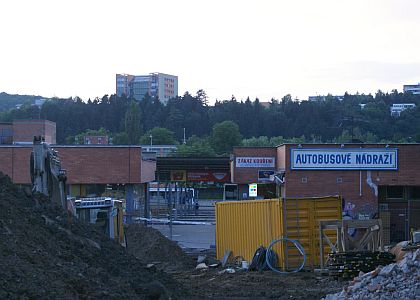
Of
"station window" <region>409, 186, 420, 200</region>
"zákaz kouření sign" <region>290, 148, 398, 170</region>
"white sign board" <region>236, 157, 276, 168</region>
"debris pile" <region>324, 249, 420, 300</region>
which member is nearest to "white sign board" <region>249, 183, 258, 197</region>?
"white sign board" <region>236, 157, 276, 168</region>

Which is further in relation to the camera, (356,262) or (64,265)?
(356,262)

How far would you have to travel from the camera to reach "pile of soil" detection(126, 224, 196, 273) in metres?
31.1

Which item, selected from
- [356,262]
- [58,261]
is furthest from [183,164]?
[58,261]

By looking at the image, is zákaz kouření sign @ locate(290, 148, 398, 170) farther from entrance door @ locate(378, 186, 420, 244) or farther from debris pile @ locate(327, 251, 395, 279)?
debris pile @ locate(327, 251, 395, 279)

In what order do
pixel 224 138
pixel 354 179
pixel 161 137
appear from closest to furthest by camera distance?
1. pixel 354 179
2. pixel 224 138
3. pixel 161 137

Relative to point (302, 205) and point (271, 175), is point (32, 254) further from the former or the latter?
point (271, 175)

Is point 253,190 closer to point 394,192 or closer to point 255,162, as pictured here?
point 255,162

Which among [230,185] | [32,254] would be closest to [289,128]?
[230,185]

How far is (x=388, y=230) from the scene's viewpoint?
39875 mm

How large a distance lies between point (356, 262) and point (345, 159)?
66.8 ft

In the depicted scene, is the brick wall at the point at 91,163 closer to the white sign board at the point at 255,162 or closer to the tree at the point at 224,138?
the white sign board at the point at 255,162

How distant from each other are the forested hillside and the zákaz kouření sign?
81133 mm

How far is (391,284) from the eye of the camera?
17078 mm

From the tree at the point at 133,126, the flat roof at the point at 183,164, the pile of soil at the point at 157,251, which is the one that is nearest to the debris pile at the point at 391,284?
the pile of soil at the point at 157,251
